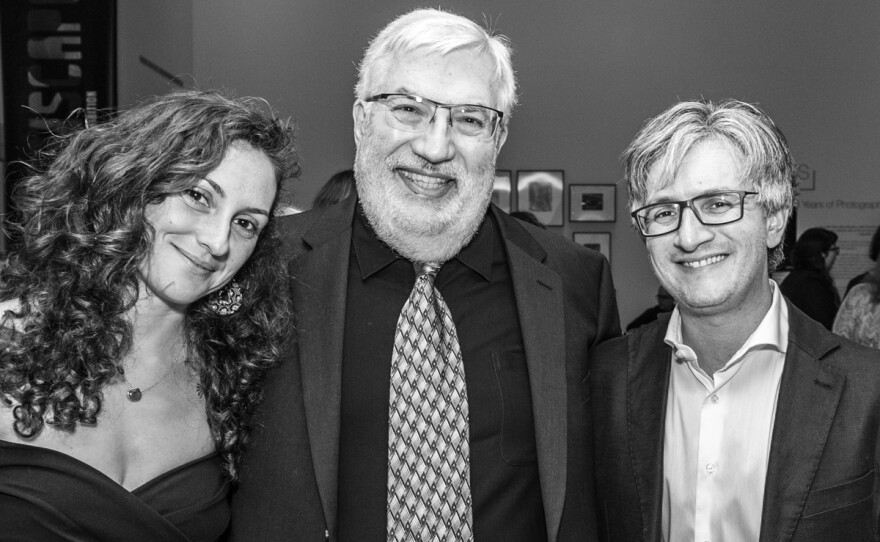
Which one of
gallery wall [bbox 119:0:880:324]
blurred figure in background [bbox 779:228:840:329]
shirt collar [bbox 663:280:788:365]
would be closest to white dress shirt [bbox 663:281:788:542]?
shirt collar [bbox 663:280:788:365]

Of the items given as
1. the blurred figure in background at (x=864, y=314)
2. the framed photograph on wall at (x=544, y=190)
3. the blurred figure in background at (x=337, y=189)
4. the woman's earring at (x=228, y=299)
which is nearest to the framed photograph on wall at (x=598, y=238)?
the framed photograph on wall at (x=544, y=190)

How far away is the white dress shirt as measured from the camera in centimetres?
178

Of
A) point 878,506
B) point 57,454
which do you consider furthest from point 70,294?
point 878,506

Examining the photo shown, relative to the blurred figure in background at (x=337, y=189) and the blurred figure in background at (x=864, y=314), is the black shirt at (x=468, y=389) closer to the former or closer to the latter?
the blurred figure in background at (x=337, y=189)

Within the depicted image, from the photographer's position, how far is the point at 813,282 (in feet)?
16.3

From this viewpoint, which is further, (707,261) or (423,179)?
(423,179)

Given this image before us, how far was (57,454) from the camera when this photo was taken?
1.52 m

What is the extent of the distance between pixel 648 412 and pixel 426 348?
1.82 feet

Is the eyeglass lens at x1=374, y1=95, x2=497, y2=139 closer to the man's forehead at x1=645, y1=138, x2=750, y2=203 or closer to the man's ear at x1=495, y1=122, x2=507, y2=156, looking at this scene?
the man's ear at x1=495, y1=122, x2=507, y2=156

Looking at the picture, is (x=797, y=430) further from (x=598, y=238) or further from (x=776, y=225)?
(x=598, y=238)

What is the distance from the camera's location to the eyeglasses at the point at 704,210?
1.78m

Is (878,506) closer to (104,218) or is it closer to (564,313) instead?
(564,313)

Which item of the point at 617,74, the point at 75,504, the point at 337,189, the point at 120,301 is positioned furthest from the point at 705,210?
the point at 617,74

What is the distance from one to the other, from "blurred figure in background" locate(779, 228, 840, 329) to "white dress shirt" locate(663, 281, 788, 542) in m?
3.29
